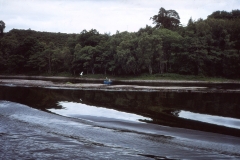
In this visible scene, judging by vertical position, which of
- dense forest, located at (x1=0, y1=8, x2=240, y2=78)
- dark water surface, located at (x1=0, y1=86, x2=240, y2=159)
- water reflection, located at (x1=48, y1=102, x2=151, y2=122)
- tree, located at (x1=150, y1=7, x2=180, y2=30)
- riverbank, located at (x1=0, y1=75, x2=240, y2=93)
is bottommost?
dark water surface, located at (x1=0, y1=86, x2=240, y2=159)

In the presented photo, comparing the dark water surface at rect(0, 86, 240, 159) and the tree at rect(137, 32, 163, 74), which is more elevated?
the tree at rect(137, 32, 163, 74)

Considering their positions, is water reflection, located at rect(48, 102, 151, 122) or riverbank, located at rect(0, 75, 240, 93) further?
riverbank, located at rect(0, 75, 240, 93)

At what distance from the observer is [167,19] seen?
4614 inches

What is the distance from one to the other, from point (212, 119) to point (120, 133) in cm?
961

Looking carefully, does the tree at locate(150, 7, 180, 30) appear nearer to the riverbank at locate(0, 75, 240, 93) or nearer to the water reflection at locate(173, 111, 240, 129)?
the riverbank at locate(0, 75, 240, 93)

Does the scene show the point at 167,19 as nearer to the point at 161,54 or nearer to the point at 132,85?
the point at 161,54

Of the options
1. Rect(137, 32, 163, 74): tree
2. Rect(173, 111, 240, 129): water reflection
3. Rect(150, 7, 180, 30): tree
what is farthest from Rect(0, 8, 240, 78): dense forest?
Rect(173, 111, 240, 129): water reflection

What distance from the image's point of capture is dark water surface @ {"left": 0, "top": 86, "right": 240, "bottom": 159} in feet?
43.3

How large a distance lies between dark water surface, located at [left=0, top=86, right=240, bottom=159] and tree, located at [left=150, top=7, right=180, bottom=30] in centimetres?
9551

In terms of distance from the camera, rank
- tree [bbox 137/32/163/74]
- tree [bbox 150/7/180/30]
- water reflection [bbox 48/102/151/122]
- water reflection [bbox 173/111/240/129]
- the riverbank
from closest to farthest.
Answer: water reflection [bbox 173/111/240/129] < water reflection [bbox 48/102/151/122] < the riverbank < tree [bbox 137/32/163/74] < tree [bbox 150/7/180/30]

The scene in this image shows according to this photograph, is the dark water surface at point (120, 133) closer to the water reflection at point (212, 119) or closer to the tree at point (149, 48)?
the water reflection at point (212, 119)

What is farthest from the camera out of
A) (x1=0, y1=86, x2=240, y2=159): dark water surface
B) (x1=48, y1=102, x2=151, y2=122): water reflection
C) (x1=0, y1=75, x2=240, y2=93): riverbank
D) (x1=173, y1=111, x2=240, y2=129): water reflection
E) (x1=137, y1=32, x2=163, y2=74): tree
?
(x1=137, y1=32, x2=163, y2=74): tree

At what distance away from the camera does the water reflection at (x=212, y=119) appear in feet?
64.5

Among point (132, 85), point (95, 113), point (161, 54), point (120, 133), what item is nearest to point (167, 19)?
point (161, 54)
